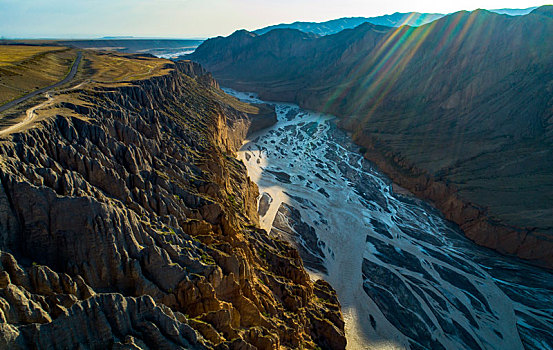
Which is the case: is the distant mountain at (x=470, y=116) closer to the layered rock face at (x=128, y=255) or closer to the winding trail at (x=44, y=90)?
the layered rock face at (x=128, y=255)

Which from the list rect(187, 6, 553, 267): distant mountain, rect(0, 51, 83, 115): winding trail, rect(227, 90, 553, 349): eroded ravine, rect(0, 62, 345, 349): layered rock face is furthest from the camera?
rect(187, 6, 553, 267): distant mountain

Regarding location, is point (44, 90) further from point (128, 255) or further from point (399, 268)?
point (399, 268)

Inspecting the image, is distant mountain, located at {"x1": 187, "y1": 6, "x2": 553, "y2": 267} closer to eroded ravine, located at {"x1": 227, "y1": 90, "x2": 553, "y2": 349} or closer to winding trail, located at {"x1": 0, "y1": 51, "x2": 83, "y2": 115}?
eroded ravine, located at {"x1": 227, "y1": 90, "x2": 553, "y2": 349}

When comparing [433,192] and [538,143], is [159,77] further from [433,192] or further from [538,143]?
[538,143]

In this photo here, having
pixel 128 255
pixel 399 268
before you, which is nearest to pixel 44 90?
pixel 128 255

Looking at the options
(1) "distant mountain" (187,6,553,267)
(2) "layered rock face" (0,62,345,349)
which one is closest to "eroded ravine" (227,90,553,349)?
(1) "distant mountain" (187,6,553,267)

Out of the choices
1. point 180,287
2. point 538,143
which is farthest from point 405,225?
point 180,287

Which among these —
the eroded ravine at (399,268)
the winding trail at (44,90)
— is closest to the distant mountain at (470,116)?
the eroded ravine at (399,268)

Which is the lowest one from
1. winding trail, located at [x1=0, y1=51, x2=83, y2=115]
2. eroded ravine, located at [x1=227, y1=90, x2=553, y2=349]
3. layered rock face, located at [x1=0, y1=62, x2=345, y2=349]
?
eroded ravine, located at [x1=227, y1=90, x2=553, y2=349]
